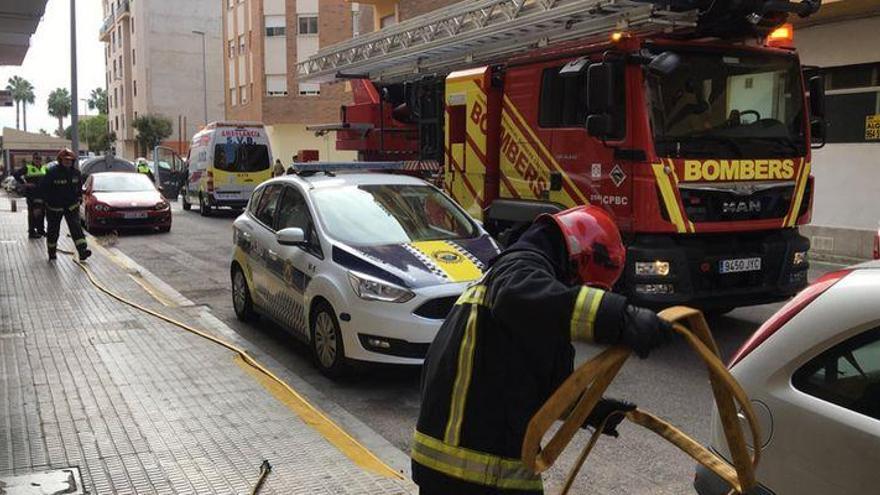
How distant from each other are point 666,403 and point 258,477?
299 cm

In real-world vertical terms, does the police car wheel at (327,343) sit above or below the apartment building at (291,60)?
below

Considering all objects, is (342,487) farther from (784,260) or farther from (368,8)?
(368,8)

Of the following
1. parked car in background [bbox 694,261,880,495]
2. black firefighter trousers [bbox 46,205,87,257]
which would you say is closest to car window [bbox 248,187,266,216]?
black firefighter trousers [bbox 46,205,87,257]

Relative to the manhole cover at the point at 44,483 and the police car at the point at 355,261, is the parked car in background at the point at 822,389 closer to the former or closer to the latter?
the manhole cover at the point at 44,483

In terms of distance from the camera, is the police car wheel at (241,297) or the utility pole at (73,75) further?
the utility pole at (73,75)

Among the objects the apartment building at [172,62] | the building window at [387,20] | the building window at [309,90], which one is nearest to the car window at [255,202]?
the building window at [387,20]

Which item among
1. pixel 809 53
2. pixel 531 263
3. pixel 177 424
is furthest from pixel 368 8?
pixel 531 263

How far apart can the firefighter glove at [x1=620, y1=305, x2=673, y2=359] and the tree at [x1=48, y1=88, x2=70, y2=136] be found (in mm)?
135235

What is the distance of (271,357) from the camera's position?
6656mm

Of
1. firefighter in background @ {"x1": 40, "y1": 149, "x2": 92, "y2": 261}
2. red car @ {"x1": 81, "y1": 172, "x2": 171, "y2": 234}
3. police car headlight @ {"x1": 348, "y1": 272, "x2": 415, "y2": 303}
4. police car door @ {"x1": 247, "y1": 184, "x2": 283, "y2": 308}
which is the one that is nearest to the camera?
police car headlight @ {"x1": 348, "y1": 272, "x2": 415, "y2": 303}

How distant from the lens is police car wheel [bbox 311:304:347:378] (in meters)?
5.94

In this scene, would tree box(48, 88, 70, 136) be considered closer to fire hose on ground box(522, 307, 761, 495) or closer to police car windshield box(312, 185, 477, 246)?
police car windshield box(312, 185, 477, 246)

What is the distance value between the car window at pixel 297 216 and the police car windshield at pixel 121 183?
37.4 feet

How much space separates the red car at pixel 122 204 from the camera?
54.0 ft
